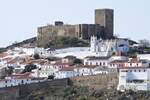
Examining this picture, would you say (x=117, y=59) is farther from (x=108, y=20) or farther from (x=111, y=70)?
(x=108, y=20)

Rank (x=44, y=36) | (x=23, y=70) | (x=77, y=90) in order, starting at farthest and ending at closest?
1. (x=44, y=36)
2. (x=23, y=70)
3. (x=77, y=90)

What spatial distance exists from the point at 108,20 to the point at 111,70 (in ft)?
75.1

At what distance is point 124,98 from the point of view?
130ft

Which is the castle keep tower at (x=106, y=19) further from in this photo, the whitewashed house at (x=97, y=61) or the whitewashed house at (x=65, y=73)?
the whitewashed house at (x=65, y=73)

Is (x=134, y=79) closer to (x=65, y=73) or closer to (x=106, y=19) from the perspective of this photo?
(x=65, y=73)

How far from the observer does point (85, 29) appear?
66.9 meters

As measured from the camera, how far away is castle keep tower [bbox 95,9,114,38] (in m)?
68.4

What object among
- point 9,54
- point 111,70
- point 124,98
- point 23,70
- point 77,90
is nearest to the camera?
point 124,98

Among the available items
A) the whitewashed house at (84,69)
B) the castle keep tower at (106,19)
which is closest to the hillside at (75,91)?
the whitewashed house at (84,69)

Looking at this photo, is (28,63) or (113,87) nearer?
(113,87)

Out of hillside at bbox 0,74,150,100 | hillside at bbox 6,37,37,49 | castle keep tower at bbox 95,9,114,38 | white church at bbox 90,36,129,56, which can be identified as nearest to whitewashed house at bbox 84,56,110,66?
white church at bbox 90,36,129,56

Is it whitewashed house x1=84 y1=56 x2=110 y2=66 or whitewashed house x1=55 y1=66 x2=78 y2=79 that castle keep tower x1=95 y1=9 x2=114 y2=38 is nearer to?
whitewashed house x1=84 y1=56 x2=110 y2=66

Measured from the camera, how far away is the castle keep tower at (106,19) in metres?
68.4

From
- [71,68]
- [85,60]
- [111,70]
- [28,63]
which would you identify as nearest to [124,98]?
[111,70]
